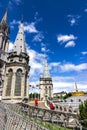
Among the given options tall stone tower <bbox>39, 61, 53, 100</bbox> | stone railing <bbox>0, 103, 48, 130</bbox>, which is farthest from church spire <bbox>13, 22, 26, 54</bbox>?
stone railing <bbox>0, 103, 48, 130</bbox>

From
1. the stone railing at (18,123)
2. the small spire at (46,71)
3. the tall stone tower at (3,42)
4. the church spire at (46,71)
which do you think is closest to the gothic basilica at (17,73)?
the tall stone tower at (3,42)

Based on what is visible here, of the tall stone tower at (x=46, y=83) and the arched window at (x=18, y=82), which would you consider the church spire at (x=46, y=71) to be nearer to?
A: the tall stone tower at (x=46, y=83)

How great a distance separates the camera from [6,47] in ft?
251

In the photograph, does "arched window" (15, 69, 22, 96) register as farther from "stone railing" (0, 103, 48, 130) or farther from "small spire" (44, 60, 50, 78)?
"small spire" (44, 60, 50, 78)

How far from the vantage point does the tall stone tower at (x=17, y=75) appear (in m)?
50.8

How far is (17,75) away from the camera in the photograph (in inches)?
2104

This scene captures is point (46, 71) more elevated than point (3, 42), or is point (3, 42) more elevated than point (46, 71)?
point (3, 42)

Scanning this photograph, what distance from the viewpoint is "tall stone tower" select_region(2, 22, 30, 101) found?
50750mm

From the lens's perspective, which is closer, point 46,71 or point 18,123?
point 18,123

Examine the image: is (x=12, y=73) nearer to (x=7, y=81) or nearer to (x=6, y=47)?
(x=7, y=81)

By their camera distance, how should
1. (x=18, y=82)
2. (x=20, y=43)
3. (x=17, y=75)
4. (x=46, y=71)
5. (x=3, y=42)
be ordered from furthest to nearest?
(x=46, y=71), (x=3, y=42), (x=20, y=43), (x=17, y=75), (x=18, y=82)

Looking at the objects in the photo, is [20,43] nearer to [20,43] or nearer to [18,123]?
[20,43]

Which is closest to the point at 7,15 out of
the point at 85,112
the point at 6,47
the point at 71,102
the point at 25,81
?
the point at 6,47

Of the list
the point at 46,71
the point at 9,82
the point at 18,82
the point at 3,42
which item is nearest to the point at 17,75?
the point at 18,82
